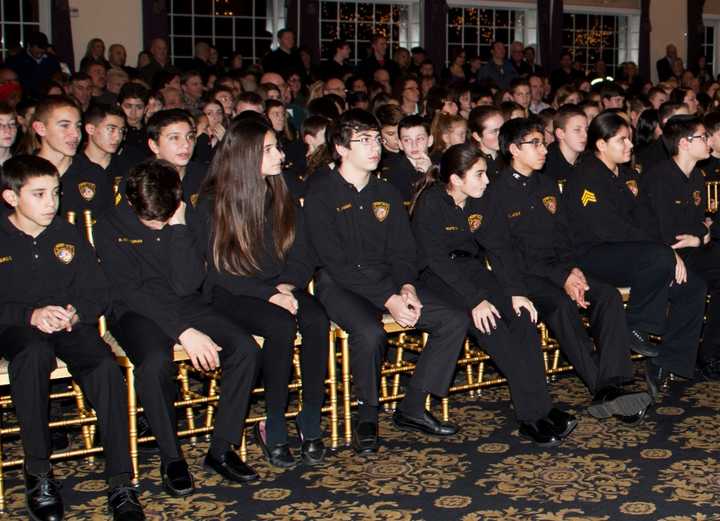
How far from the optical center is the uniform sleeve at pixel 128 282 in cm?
390

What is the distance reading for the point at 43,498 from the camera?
11.4ft

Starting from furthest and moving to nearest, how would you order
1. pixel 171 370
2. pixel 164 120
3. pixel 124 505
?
pixel 164 120 < pixel 171 370 < pixel 124 505

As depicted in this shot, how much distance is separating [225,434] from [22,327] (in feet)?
2.74

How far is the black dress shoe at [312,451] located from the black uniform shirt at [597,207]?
68.2 inches

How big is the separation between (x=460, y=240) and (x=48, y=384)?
192 centimetres

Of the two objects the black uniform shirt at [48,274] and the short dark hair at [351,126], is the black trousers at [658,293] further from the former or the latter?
the black uniform shirt at [48,274]

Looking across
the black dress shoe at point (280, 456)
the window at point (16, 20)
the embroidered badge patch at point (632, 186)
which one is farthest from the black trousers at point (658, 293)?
the window at point (16, 20)

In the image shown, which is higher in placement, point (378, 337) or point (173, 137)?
point (173, 137)

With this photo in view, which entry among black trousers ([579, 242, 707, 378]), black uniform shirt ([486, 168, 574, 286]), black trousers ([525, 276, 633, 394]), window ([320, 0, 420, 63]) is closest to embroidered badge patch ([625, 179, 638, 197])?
black trousers ([579, 242, 707, 378])

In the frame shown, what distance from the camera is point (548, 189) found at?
16.0ft

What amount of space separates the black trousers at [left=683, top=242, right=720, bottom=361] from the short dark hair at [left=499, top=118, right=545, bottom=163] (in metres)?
1.08

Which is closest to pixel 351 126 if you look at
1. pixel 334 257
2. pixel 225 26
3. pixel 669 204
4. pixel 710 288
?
pixel 334 257

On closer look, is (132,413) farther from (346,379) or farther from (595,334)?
(595,334)

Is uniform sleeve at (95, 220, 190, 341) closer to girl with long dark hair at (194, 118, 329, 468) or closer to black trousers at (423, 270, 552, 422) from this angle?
girl with long dark hair at (194, 118, 329, 468)
